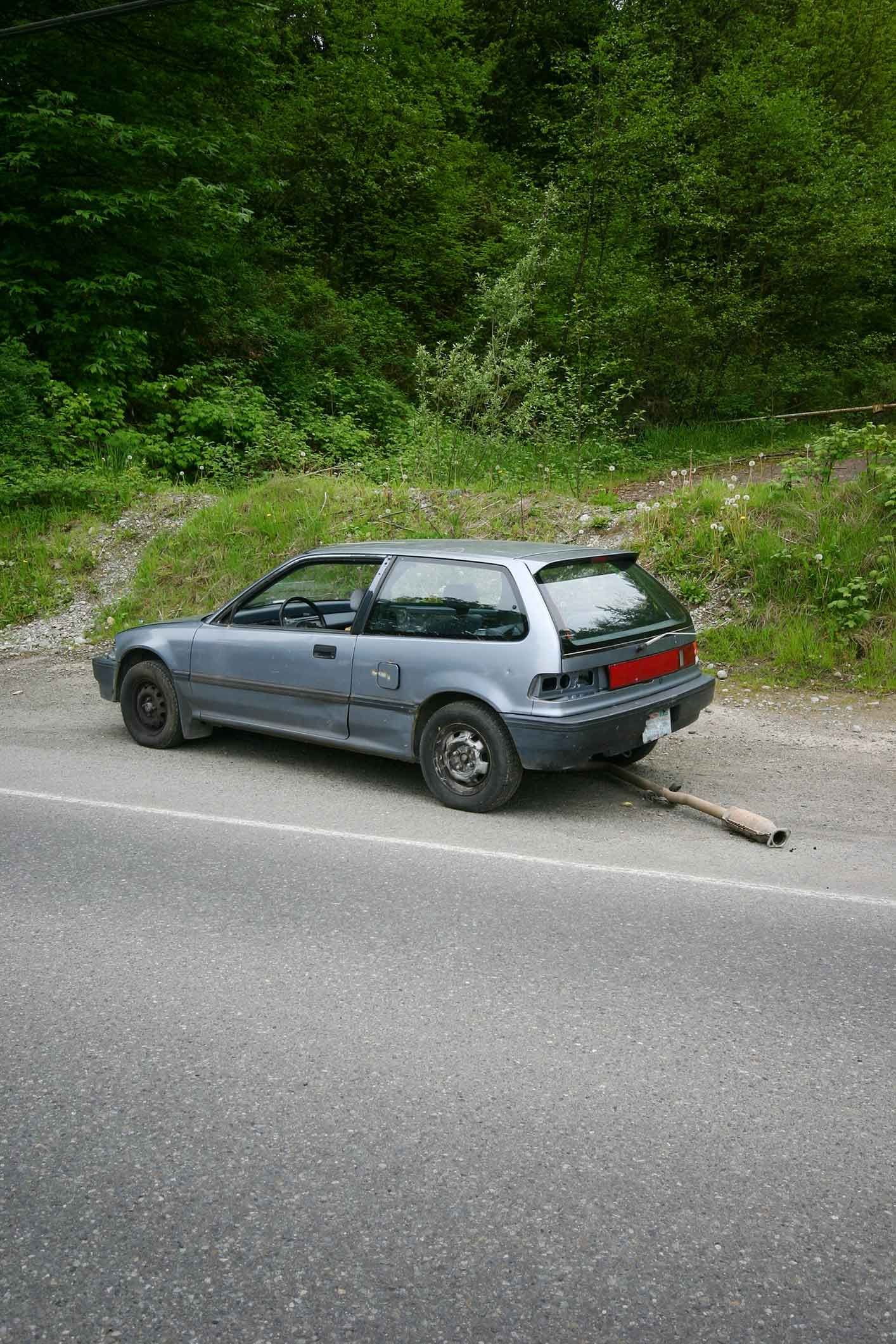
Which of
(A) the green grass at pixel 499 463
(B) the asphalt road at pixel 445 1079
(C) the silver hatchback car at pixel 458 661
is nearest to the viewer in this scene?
(B) the asphalt road at pixel 445 1079

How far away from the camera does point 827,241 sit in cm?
2377

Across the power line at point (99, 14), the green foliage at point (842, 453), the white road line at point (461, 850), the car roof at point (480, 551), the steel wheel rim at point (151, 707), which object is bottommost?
the white road line at point (461, 850)

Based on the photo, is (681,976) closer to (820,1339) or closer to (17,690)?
(820,1339)

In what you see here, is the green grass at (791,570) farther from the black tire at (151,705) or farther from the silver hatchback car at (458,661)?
the black tire at (151,705)

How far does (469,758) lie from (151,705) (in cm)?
294

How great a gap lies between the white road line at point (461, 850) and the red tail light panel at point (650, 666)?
135cm

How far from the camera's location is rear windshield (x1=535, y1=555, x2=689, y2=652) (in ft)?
20.3

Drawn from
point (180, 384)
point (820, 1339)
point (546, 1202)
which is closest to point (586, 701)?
point (546, 1202)

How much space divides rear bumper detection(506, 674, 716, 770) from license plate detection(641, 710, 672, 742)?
3 cm

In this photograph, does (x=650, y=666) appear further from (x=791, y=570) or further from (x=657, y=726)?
(x=791, y=570)

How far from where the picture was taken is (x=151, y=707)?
7.96 metres

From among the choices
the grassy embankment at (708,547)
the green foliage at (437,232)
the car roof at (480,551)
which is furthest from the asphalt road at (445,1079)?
the green foliage at (437,232)

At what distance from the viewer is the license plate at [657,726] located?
6.34 m

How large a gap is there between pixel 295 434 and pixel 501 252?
11.8 meters
